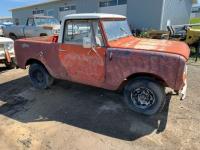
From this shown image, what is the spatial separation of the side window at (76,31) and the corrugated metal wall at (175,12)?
13511 millimetres

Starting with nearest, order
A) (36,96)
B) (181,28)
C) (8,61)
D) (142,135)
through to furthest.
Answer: (142,135), (36,96), (8,61), (181,28)

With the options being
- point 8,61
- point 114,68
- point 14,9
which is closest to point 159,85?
point 114,68

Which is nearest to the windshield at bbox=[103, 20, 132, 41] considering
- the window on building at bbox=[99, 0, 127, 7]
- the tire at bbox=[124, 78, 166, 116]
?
the tire at bbox=[124, 78, 166, 116]

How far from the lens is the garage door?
60.1 feet

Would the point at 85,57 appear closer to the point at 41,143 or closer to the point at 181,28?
the point at 41,143

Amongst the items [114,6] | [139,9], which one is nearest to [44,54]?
[139,9]

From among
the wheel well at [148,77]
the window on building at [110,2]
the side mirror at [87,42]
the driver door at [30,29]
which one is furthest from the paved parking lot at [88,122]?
the window on building at [110,2]

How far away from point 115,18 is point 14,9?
30561mm

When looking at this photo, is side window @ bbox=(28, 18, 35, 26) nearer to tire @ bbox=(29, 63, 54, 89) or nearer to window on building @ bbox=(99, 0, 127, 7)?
tire @ bbox=(29, 63, 54, 89)

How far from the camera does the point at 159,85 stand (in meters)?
3.98

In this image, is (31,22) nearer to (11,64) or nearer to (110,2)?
(11,64)

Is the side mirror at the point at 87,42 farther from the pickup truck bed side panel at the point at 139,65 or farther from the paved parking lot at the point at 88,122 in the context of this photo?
the paved parking lot at the point at 88,122

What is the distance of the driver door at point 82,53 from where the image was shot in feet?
14.0

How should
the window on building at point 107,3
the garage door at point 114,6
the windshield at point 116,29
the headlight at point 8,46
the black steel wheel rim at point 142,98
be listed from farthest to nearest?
1. the window on building at point 107,3
2. the garage door at point 114,6
3. the headlight at point 8,46
4. the windshield at point 116,29
5. the black steel wheel rim at point 142,98
